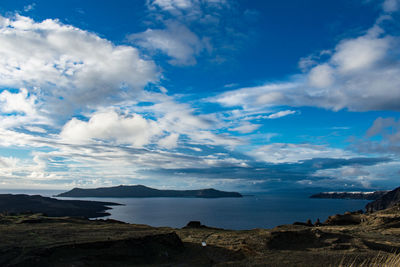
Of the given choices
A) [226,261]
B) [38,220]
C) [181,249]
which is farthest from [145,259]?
[38,220]

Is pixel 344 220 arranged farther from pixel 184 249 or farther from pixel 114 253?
pixel 114 253

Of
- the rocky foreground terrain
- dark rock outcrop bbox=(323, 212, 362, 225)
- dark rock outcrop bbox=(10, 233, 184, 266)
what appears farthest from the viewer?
dark rock outcrop bbox=(323, 212, 362, 225)

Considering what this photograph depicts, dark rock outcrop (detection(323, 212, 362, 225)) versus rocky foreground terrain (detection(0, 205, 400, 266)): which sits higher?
rocky foreground terrain (detection(0, 205, 400, 266))

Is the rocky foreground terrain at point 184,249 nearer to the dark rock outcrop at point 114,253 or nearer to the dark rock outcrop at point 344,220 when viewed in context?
the dark rock outcrop at point 114,253

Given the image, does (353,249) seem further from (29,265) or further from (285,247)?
(29,265)

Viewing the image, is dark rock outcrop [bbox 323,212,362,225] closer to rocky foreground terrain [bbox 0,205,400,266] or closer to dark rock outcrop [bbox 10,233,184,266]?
rocky foreground terrain [bbox 0,205,400,266]

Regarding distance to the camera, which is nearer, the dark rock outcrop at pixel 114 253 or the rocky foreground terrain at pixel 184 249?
the dark rock outcrop at pixel 114 253

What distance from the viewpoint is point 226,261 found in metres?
23.2

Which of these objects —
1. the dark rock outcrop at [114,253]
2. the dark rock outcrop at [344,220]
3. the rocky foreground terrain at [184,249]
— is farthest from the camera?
the dark rock outcrop at [344,220]

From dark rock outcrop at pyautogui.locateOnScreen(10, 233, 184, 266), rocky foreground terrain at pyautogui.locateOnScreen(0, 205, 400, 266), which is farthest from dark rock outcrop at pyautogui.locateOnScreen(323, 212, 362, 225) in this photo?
dark rock outcrop at pyautogui.locateOnScreen(10, 233, 184, 266)

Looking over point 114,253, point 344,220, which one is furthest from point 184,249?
point 344,220

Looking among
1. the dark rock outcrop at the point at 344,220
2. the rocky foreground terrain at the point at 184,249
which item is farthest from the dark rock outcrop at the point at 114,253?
the dark rock outcrop at the point at 344,220

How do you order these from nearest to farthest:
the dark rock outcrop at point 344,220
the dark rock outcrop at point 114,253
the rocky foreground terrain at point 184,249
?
the dark rock outcrop at point 114,253, the rocky foreground terrain at point 184,249, the dark rock outcrop at point 344,220

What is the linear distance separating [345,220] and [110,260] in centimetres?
4665
